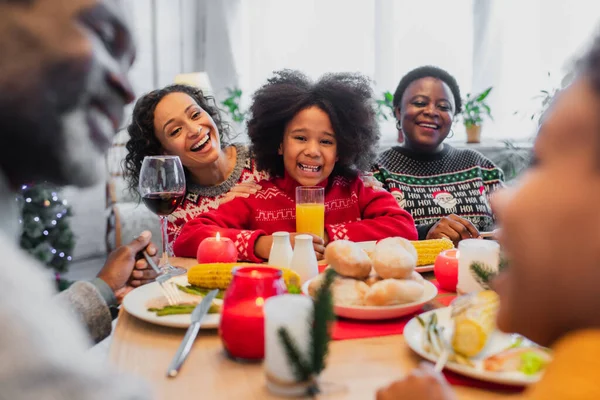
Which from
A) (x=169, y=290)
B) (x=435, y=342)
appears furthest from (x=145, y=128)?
(x=435, y=342)

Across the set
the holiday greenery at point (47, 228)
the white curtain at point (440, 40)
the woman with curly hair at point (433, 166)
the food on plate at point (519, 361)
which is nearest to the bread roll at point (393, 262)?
the food on plate at point (519, 361)

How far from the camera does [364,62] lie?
438 centimetres

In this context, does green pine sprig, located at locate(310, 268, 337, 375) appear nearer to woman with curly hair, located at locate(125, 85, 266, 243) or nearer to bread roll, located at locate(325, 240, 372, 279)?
bread roll, located at locate(325, 240, 372, 279)

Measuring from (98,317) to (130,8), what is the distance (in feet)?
1.98

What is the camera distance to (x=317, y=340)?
0.65 meters

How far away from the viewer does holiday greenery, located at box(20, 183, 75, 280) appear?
314 centimetres

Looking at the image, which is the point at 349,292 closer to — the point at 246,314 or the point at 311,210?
the point at 246,314

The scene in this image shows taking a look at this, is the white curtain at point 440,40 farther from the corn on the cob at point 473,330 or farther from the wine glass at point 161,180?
the corn on the cob at point 473,330

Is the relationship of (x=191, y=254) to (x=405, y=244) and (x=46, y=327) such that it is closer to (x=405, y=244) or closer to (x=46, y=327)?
(x=405, y=244)

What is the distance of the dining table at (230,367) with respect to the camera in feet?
2.43

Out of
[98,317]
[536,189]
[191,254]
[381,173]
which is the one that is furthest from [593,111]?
[381,173]

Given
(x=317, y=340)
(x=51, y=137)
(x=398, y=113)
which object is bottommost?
(x=317, y=340)

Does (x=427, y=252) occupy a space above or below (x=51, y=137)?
below

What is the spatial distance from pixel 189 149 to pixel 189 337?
1163mm
